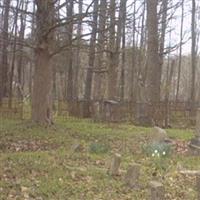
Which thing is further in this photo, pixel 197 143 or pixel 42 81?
pixel 42 81

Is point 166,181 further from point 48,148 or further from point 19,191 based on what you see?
point 48,148

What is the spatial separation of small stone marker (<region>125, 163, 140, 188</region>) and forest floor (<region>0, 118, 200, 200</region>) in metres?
0.12

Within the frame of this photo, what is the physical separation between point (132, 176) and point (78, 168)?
1.47 metres

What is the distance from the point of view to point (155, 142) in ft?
39.2

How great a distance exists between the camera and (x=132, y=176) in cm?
878

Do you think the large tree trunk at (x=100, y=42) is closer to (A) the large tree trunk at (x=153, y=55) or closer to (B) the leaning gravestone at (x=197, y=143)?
(A) the large tree trunk at (x=153, y=55)

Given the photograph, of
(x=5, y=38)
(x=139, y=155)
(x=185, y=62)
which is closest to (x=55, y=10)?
(x=5, y=38)

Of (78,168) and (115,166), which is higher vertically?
(115,166)

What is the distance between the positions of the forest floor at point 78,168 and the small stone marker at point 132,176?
0.12 meters

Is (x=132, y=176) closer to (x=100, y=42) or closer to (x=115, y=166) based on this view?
(x=115, y=166)

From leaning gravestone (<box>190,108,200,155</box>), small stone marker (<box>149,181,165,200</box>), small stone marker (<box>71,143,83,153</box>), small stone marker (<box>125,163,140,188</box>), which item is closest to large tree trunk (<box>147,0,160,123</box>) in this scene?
leaning gravestone (<box>190,108,200,155</box>)

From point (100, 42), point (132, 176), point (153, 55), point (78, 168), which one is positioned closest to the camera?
point (132, 176)

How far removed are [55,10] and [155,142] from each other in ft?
23.8

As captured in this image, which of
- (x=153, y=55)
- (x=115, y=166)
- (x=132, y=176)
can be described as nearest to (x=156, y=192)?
(x=132, y=176)
